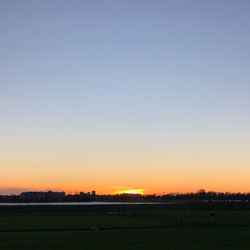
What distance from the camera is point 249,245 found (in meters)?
46.6

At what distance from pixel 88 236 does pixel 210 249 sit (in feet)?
53.7

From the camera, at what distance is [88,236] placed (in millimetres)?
56438

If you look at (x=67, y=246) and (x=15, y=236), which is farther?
(x=15, y=236)

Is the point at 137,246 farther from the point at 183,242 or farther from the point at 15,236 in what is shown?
the point at 15,236

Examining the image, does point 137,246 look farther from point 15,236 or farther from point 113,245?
point 15,236

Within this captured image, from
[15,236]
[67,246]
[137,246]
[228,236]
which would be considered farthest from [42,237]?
[228,236]

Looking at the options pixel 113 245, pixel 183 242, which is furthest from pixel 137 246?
pixel 183 242

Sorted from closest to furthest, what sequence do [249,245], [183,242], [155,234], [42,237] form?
[249,245] < [183,242] < [42,237] < [155,234]

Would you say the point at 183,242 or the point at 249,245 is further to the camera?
the point at 183,242

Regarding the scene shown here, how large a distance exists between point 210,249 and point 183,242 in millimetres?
6126

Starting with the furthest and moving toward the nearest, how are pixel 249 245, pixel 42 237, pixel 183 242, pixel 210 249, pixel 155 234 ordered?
pixel 155 234 < pixel 42 237 < pixel 183 242 < pixel 249 245 < pixel 210 249

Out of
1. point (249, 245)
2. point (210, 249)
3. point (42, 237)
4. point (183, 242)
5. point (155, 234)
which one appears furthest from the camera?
point (155, 234)

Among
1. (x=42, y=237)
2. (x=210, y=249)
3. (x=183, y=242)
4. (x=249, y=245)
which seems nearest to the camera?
(x=210, y=249)

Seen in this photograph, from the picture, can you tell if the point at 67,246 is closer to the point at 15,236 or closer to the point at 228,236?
the point at 15,236
